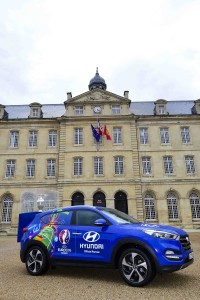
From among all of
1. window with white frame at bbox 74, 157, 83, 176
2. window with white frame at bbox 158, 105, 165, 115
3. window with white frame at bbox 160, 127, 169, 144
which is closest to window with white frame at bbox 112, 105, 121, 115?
window with white frame at bbox 158, 105, 165, 115

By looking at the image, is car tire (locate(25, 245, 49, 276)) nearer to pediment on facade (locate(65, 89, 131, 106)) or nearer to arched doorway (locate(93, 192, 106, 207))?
arched doorway (locate(93, 192, 106, 207))

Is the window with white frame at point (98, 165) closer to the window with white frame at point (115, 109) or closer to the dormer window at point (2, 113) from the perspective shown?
the window with white frame at point (115, 109)

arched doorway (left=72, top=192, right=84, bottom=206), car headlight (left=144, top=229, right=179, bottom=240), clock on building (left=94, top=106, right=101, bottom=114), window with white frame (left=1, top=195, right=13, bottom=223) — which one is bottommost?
window with white frame (left=1, top=195, right=13, bottom=223)

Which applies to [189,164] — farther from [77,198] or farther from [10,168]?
[10,168]

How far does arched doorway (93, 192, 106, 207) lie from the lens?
23297mm

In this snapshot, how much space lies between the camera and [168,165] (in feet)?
81.4

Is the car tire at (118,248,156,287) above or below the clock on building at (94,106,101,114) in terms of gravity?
below

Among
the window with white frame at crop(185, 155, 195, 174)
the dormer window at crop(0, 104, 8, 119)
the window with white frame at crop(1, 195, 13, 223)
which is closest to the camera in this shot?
the window with white frame at crop(1, 195, 13, 223)

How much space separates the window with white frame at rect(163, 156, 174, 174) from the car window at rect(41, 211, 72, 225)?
789 inches

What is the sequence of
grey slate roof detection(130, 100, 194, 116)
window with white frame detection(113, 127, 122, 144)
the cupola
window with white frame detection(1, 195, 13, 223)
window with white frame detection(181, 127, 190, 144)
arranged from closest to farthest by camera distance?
window with white frame detection(1, 195, 13, 223), window with white frame detection(113, 127, 122, 144), window with white frame detection(181, 127, 190, 144), grey slate roof detection(130, 100, 194, 116), the cupola

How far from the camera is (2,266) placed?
24.5ft

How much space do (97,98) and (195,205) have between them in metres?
15.8

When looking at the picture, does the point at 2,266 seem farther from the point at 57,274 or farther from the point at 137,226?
the point at 137,226

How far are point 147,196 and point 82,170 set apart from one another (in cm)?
729
